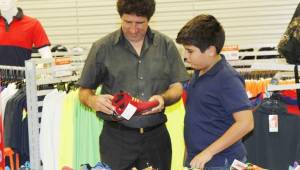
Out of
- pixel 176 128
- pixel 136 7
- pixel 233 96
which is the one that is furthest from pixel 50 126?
pixel 233 96

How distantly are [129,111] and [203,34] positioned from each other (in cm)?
60

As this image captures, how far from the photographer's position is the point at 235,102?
8.29 ft

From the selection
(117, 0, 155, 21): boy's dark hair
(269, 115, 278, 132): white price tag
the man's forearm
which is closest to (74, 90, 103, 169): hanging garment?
the man's forearm

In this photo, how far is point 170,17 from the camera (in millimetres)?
6906

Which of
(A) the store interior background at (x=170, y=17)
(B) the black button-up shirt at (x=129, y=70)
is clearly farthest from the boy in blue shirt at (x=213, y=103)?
(A) the store interior background at (x=170, y=17)

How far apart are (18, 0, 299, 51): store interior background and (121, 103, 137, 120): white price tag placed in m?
4.06

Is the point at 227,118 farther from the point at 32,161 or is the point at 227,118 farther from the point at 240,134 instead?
the point at 32,161

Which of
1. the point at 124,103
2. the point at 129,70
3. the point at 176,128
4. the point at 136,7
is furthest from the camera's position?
the point at 176,128

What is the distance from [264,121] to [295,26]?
2.79 feet

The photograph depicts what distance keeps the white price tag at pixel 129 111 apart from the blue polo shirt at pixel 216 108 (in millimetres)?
322

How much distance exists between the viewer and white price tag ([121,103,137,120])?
2802 mm

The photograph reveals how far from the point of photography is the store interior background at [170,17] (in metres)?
6.80

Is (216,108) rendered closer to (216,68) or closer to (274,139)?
(216,68)

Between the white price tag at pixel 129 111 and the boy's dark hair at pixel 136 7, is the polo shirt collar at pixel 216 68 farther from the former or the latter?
the boy's dark hair at pixel 136 7
